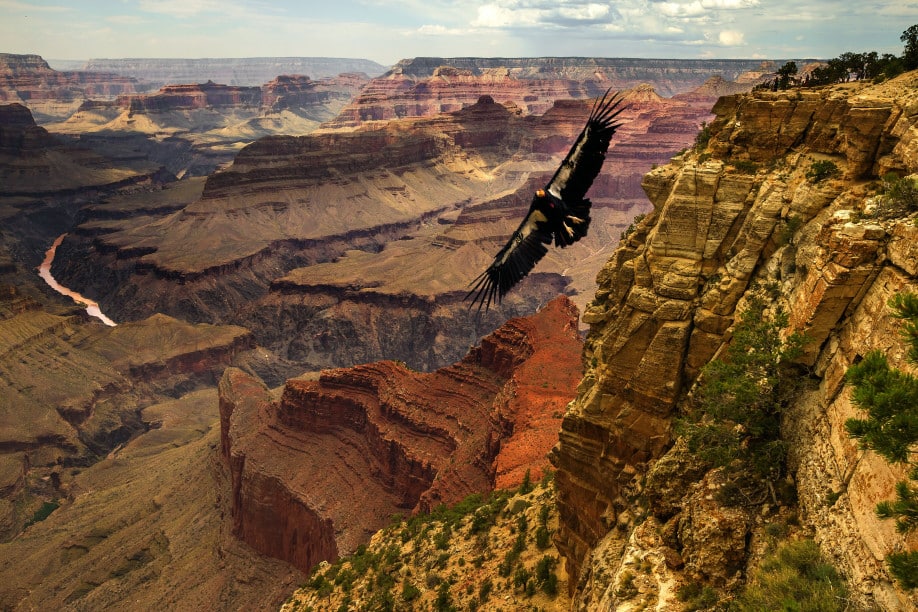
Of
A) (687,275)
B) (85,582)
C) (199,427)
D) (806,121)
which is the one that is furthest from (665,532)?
(199,427)

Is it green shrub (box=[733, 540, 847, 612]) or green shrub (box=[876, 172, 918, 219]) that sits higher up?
green shrub (box=[876, 172, 918, 219])

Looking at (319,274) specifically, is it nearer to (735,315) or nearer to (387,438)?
(387,438)

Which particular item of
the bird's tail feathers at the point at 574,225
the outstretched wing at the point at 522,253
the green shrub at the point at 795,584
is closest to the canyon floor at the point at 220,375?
the outstretched wing at the point at 522,253

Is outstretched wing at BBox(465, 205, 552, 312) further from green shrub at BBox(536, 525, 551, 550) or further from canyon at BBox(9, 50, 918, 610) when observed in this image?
green shrub at BBox(536, 525, 551, 550)

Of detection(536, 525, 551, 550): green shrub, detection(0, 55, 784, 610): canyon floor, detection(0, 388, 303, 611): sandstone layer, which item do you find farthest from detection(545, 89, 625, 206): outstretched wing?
detection(0, 388, 303, 611): sandstone layer

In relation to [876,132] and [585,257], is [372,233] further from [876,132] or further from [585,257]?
[876,132]

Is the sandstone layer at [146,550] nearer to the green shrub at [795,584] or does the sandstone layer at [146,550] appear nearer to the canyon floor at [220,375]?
the canyon floor at [220,375]

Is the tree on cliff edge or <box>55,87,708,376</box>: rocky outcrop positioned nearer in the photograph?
the tree on cliff edge
